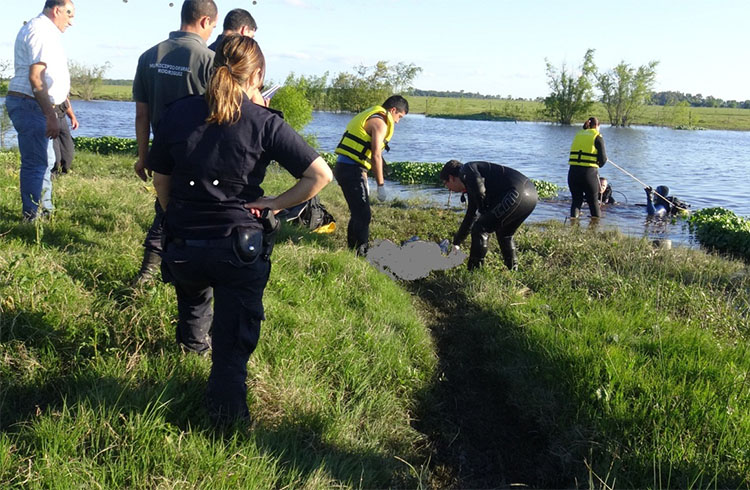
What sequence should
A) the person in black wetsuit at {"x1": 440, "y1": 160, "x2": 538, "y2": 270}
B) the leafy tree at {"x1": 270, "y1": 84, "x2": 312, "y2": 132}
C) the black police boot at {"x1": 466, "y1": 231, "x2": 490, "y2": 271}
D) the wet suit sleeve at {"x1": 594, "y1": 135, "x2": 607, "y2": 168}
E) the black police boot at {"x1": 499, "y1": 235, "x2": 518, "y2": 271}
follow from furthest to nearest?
the leafy tree at {"x1": 270, "y1": 84, "x2": 312, "y2": 132} → the wet suit sleeve at {"x1": 594, "y1": 135, "x2": 607, "y2": 168} → the black police boot at {"x1": 499, "y1": 235, "x2": 518, "y2": 271} → the black police boot at {"x1": 466, "y1": 231, "x2": 490, "y2": 271} → the person in black wetsuit at {"x1": 440, "y1": 160, "x2": 538, "y2": 270}

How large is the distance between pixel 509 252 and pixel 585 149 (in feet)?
17.9

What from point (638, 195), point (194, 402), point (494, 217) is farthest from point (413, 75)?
point (194, 402)

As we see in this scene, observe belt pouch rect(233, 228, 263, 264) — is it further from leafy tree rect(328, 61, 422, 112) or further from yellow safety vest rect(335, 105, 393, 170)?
leafy tree rect(328, 61, 422, 112)

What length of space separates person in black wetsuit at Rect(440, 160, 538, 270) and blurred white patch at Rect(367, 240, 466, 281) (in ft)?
1.39

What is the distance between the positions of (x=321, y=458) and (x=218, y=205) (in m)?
1.33

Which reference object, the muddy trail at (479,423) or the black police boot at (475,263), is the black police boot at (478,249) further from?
the muddy trail at (479,423)

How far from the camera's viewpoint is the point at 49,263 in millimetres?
3730

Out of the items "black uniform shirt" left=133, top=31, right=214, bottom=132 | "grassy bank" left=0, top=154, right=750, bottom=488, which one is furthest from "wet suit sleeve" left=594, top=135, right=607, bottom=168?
"black uniform shirt" left=133, top=31, right=214, bottom=132

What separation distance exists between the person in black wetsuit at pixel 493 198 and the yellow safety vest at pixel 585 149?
16.9 ft

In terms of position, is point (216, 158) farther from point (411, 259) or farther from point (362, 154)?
point (411, 259)

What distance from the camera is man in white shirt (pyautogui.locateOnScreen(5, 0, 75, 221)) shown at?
4.71 meters

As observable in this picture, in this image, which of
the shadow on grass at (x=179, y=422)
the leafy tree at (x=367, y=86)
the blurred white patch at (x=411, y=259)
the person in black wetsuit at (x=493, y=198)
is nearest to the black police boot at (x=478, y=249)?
the person in black wetsuit at (x=493, y=198)

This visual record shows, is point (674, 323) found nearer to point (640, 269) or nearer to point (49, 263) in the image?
point (640, 269)

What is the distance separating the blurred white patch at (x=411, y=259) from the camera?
633cm
